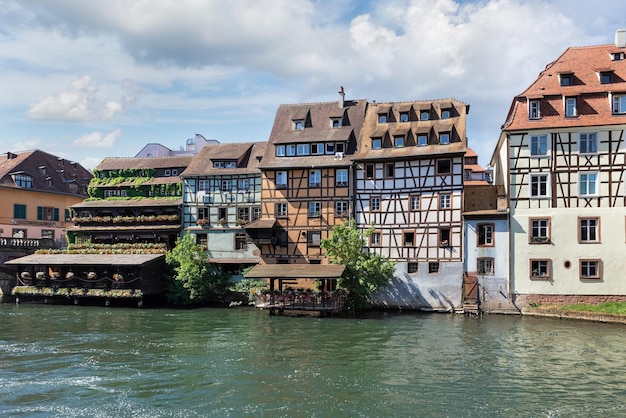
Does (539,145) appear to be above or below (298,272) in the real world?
above

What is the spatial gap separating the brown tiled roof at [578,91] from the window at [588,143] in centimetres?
75

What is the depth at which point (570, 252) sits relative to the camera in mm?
34562

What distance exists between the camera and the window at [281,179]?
41566 millimetres

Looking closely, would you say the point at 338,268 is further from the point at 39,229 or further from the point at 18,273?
the point at 39,229

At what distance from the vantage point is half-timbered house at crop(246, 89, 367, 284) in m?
40.3

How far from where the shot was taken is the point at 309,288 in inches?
1576

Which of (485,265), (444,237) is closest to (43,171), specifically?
(444,237)

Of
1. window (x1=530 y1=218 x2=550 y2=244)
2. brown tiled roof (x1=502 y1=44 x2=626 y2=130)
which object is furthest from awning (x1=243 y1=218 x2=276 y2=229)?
window (x1=530 y1=218 x2=550 y2=244)

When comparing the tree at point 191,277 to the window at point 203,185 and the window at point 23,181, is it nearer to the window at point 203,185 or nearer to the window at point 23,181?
the window at point 203,185

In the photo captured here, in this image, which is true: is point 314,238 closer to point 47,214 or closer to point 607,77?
point 607,77

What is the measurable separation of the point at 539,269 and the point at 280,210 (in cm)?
1792

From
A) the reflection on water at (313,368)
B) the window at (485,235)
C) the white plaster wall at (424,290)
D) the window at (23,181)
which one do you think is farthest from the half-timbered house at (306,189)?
the window at (23,181)

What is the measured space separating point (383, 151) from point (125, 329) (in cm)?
2024

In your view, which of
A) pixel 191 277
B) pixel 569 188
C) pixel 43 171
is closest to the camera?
pixel 569 188
